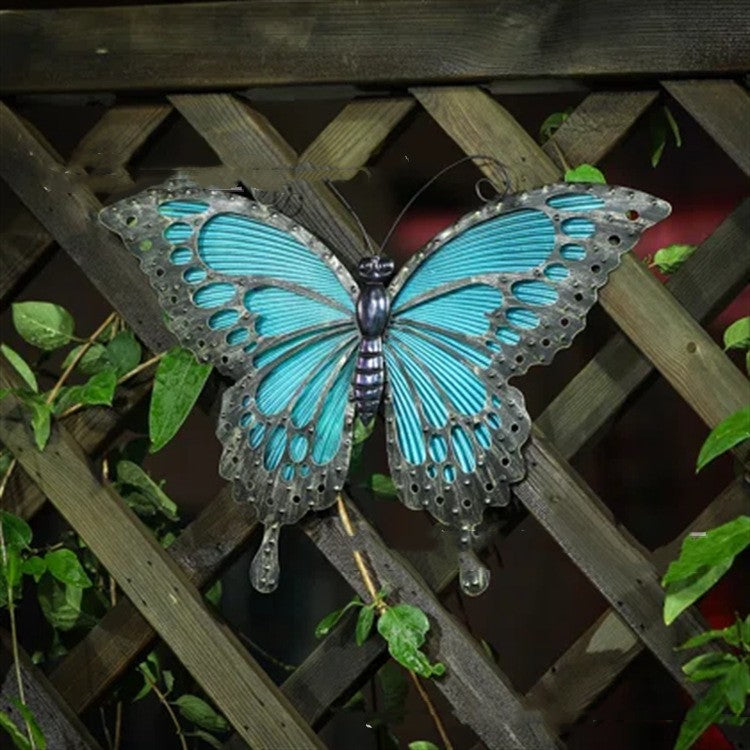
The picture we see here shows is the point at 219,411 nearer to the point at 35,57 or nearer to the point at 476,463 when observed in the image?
the point at 476,463

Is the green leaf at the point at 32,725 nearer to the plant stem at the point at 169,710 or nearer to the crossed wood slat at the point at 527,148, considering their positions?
the plant stem at the point at 169,710

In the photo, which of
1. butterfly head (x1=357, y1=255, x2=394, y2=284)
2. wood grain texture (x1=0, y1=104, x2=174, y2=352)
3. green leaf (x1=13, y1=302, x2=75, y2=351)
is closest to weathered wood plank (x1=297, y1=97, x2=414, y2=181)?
butterfly head (x1=357, y1=255, x2=394, y2=284)

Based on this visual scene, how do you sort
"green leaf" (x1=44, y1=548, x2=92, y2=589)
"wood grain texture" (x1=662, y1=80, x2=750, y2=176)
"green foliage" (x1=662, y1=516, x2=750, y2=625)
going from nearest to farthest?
"green foliage" (x1=662, y1=516, x2=750, y2=625)
"wood grain texture" (x1=662, y1=80, x2=750, y2=176)
"green leaf" (x1=44, y1=548, x2=92, y2=589)

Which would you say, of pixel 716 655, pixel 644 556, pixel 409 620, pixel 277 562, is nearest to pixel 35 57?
pixel 277 562

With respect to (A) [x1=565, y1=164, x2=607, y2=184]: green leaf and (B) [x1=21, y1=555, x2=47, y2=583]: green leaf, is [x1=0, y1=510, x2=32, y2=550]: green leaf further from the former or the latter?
(A) [x1=565, y1=164, x2=607, y2=184]: green leaf

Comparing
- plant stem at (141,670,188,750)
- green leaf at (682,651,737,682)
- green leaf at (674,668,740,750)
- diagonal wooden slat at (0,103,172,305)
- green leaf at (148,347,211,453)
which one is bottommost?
green leaf at (674,668,740,750)

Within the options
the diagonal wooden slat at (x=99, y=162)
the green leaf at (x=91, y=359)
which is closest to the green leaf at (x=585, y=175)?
the diagonal wooden slat at (x=99, y=162)

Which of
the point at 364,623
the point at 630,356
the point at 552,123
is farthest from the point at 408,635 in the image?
the point at 552,123

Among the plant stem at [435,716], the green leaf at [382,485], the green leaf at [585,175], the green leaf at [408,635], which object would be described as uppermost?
the green leaf at [585,175]
